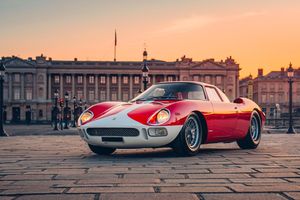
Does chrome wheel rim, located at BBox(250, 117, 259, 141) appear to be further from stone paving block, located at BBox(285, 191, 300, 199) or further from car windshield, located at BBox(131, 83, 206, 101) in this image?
stone paving block, located at BBox(285, 191, 300, 199)

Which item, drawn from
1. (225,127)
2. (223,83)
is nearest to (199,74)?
(223,83)

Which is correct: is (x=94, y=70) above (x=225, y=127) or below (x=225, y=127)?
above

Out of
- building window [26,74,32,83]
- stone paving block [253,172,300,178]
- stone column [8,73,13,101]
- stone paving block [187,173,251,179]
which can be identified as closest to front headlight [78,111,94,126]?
stone paving block [187,173,251,179]

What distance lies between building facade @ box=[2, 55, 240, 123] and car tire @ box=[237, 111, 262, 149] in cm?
11900

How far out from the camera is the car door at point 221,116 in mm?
9773

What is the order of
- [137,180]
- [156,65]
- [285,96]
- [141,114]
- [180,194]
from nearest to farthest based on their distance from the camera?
[180,194] < [137,180] < [141,114] < [156,65] < [285,96]

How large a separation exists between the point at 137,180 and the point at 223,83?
428ft

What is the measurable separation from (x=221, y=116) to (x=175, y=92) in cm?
102

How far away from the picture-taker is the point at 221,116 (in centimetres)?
995

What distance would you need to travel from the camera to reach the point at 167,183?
5418 millimetres

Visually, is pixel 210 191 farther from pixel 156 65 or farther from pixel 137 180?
pixel 156 65

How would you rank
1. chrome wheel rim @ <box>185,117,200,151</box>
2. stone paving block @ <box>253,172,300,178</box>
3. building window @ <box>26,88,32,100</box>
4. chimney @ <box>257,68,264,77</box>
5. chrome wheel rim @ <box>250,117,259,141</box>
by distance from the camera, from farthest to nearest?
chimney @ <box>257,68,264,77</box>, building window @ <box>26,88,32,100</box>, chrome wheel rim @ <box>250,117,259,141</box>, chrome wheel rim @ <box>185,117,200,151</box>, stone paving block @ <box>253,172,300,178</box>

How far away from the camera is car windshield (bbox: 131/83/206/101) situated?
967 cm

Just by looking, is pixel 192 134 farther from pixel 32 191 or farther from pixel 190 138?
pixel 32 191
